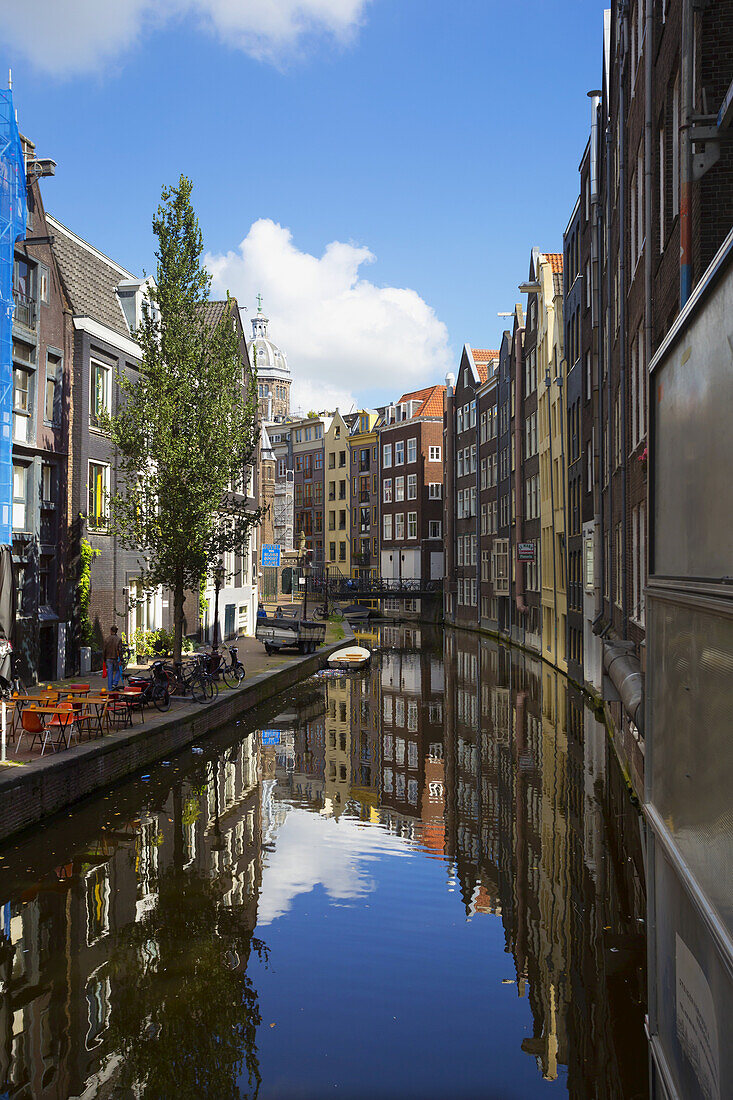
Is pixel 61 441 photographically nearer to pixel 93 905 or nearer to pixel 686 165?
pixel 93 905

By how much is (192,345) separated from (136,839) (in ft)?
48.0

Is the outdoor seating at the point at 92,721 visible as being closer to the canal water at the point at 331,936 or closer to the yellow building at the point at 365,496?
the canal water at the point at 331,936

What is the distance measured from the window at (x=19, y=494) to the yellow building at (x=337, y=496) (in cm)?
6849

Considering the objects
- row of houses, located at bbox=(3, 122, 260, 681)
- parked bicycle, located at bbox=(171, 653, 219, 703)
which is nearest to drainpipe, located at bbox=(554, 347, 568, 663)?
row of houses, located at bbox=(3, 122, 260, 681)

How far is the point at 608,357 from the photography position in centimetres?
2261

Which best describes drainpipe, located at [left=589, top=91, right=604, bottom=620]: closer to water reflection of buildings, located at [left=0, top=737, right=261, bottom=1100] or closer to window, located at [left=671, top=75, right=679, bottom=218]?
window, located at [left=671, top=75, right=679, bottom=218]

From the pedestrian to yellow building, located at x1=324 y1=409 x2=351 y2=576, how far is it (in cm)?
7081

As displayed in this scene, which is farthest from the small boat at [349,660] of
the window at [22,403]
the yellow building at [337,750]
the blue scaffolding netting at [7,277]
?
the blue scaffolding netting at [7,277]

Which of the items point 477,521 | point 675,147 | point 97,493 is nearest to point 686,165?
point 675,147

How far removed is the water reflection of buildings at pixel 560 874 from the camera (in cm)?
721

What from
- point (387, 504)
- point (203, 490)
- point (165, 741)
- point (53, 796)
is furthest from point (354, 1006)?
point (387, 504)

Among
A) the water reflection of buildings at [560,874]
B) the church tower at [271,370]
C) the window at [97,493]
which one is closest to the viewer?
the water reflection of buildings at [560,874]

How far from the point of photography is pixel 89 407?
26562 millimetres

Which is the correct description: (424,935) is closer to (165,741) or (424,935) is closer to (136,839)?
(136,839)
